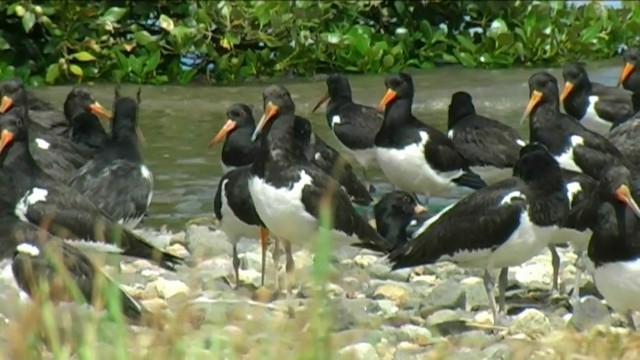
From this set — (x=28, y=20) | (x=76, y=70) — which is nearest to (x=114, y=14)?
(x=76, y=70)

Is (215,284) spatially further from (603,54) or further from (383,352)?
(603,54)

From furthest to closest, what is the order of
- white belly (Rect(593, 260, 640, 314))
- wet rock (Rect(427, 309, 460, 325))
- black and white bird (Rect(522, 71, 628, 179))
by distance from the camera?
black and white bird (Rect(522, 71, 628, 179)), wet rock (Rect(427, 309, 460, 325)), white belly (Rect(593, 260, 640, 314))

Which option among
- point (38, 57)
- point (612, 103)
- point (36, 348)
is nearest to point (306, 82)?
point (38, 57)

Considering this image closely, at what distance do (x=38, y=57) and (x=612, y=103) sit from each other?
6.54 meters

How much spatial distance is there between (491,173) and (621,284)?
435 cm

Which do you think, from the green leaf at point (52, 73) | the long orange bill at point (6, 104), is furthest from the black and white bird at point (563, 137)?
the green leaf at point (52, 73)

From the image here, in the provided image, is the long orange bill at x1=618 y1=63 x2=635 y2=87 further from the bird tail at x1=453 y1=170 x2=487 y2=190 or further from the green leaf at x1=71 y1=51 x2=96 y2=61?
the green leaf at x1=71 y1=51 x2=96 y2=61

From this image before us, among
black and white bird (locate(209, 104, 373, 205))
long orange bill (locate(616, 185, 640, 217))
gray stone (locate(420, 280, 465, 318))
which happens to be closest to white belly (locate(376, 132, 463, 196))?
black and white bird (locate(209, 104, 373, 205))

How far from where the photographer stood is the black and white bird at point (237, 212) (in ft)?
29.8

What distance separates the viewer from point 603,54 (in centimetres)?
1775

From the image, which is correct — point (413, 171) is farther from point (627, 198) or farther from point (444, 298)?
point (627, 198)

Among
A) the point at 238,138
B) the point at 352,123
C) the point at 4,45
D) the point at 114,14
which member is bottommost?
the point at 4,45

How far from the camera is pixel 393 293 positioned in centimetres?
891

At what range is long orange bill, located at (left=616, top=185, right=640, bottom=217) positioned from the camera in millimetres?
7504
